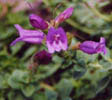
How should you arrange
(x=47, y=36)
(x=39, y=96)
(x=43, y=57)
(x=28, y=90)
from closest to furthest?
(x=47, y=36) < (x=43, y=57) < (x=28, y=90) < (x=39, y=96)

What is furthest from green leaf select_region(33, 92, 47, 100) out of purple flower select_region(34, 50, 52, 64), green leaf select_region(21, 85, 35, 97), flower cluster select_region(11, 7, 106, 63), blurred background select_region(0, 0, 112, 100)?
flower cluster select_region(11, 7, 106, 63)

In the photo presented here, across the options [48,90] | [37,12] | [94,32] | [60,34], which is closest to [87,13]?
[94,32]

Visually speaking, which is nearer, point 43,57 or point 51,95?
point 43,57

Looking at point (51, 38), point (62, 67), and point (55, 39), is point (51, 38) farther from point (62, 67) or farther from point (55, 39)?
point (62, 67)

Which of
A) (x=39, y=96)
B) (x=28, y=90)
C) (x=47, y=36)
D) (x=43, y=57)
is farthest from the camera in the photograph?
(x=39, y=96)

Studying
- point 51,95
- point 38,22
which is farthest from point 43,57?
point 51,95

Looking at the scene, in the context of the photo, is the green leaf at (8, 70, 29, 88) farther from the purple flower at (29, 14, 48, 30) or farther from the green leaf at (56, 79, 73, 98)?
the purple flower at (29, 14, 48, 30)

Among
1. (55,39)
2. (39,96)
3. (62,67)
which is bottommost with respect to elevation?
(39,96)

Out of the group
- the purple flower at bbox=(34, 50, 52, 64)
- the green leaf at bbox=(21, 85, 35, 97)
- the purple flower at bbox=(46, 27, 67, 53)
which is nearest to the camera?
the purple flower at bbox=(46, 27, 67, 53)

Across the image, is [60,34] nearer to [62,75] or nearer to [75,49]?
[75,49]
